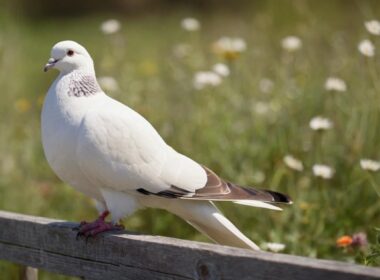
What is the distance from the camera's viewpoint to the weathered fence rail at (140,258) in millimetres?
1875

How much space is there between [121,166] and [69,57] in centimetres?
47

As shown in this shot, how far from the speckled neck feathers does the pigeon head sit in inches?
1.4

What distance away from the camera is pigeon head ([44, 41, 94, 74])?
9.11 ft

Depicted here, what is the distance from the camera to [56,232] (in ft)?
8.55

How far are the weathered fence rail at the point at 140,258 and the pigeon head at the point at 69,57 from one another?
551 mm

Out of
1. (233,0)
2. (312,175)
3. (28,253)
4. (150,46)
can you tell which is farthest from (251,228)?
(233,0)

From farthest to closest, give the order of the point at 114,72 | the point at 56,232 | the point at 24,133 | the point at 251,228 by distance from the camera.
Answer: the point at 114,72 → the point at 24,133 → the point at 251,228 → the point at 56,232

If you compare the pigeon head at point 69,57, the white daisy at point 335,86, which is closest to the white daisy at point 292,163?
the white daisy at point 335,86

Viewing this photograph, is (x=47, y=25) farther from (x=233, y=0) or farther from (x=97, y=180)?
(x=97, y=180)

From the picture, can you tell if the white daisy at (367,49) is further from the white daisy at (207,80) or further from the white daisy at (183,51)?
the white daisy at (183,51)

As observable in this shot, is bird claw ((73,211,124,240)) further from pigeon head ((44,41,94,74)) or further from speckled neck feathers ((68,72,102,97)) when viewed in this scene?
pigeon head ((44,41,94,74))

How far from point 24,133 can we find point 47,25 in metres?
11.9

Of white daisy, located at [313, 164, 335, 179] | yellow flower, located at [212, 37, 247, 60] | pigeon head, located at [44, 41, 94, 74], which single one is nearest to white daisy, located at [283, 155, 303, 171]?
white daisy, located at [313, 164, 335, 179]

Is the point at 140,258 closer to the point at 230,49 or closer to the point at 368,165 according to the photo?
the point at 368,165
